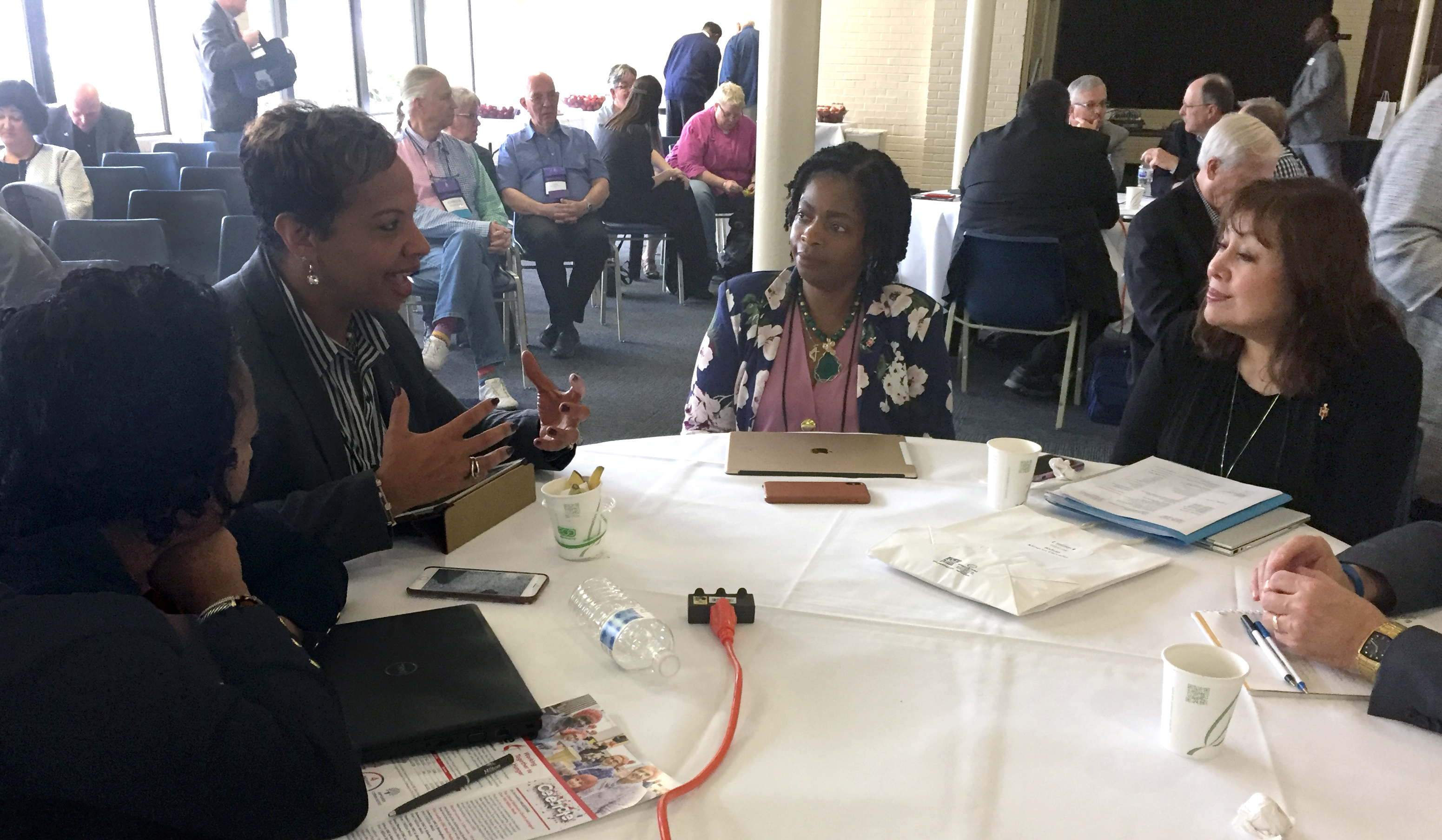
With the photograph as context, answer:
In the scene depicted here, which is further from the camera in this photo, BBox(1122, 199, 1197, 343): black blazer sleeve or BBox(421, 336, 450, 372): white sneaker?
BBox(421, 336, 450, 372): white sneaker

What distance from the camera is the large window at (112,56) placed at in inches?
258

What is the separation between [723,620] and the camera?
1143 millimetres

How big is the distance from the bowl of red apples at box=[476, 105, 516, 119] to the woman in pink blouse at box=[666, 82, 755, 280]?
3.53 m

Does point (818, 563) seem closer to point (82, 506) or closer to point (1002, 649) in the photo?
point (1002, 649)

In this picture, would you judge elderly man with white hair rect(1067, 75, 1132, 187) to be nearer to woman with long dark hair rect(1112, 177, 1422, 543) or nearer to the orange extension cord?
woman with long dark hair rect(1112, 177, 1422, 543)

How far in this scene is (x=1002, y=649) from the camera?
3.72ft

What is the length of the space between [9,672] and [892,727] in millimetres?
725

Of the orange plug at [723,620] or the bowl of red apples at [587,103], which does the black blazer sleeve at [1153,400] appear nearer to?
the orange plug at [723,620]

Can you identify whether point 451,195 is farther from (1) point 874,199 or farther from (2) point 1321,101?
(2) point 1321,101

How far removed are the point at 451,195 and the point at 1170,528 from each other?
3.97m

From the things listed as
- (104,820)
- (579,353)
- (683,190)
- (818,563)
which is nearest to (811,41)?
(579,353)

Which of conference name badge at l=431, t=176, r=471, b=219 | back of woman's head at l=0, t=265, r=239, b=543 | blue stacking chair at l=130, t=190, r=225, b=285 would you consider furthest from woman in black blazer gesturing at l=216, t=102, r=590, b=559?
conference name badge at l=431, t=176, r=471, b=219

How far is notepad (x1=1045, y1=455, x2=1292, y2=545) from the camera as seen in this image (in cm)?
142

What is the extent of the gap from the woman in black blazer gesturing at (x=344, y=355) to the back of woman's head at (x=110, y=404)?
451mm
